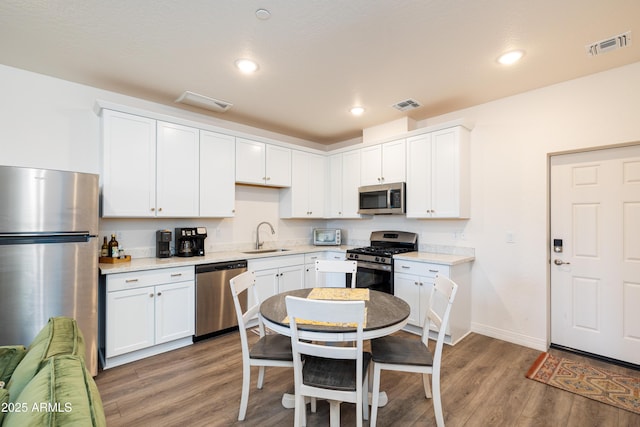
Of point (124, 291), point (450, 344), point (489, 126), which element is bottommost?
point (450, 344)

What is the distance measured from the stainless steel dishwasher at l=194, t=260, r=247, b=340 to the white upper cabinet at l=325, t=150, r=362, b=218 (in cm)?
191

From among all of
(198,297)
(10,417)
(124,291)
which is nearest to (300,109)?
(198,297)

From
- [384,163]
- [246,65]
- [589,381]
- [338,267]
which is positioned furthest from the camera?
[384,163]

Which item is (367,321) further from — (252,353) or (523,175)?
(523,175)

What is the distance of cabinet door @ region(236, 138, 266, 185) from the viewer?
3.94 meters

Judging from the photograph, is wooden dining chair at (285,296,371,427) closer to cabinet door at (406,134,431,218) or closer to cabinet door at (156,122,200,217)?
cabinet door at (156,122,200,217)

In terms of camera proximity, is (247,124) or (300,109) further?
(247,124)

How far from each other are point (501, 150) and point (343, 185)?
7.12ft

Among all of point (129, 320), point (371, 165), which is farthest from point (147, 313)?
point (371, 165)

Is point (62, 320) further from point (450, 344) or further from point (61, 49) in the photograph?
point (450, 344)

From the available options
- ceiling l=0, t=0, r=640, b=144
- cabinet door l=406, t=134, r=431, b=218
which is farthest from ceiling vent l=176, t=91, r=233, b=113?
cabinet door l=406, t=134, r=431, b=218

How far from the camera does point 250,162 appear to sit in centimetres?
405

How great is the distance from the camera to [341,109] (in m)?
3.80

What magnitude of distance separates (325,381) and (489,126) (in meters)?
3.35
